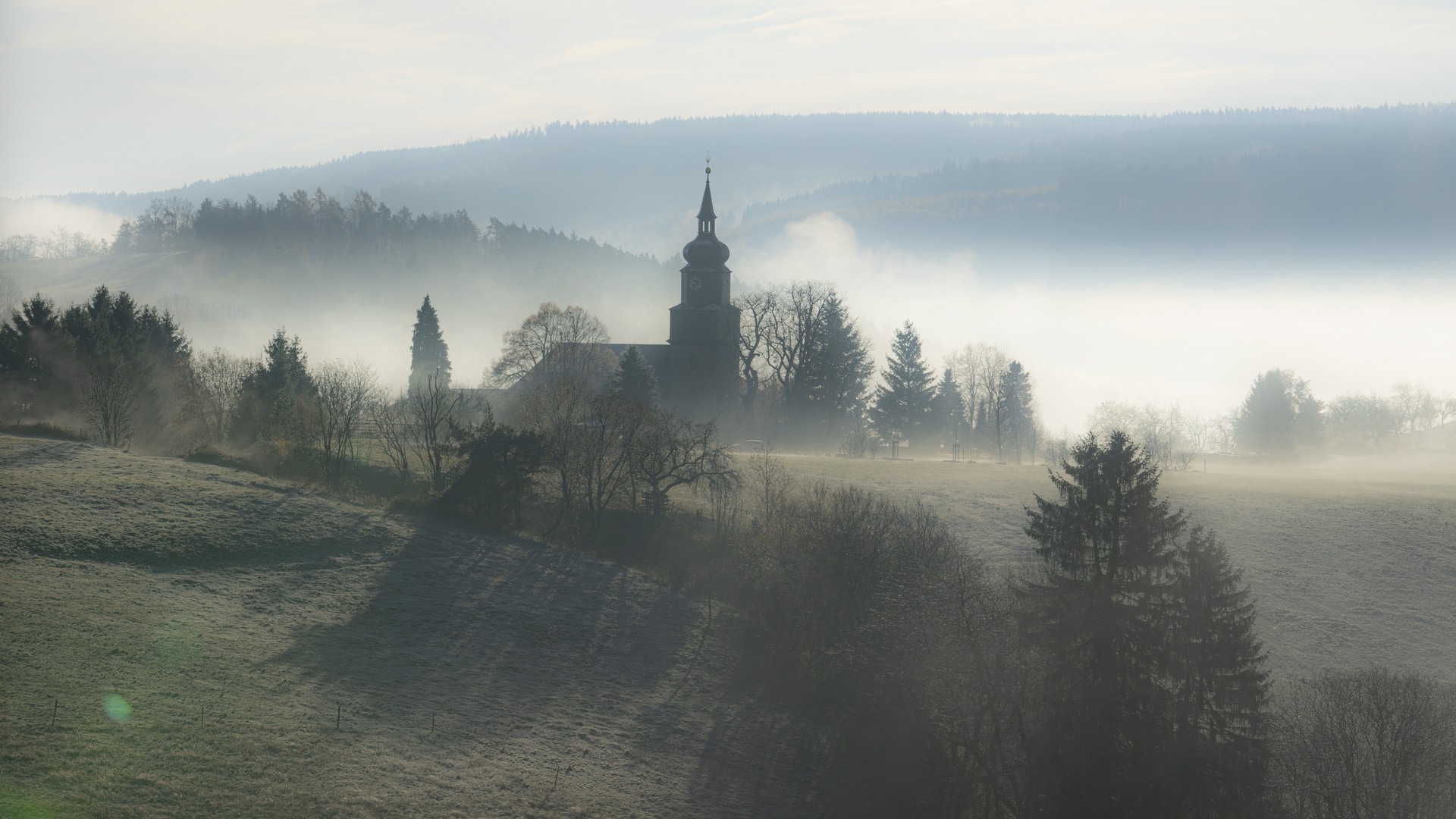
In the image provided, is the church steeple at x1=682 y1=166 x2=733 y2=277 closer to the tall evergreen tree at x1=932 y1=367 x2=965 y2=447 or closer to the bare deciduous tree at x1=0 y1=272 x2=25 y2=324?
the tall evergreen tree at x1=932 y1=367 x2=965 y2=447

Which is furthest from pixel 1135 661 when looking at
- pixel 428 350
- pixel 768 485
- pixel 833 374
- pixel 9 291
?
pixel 9 291

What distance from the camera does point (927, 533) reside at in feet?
132

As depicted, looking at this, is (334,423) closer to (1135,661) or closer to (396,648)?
(396,648)

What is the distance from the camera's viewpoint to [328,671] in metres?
24.1

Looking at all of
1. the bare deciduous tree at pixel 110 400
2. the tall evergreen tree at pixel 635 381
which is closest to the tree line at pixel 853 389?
the tall evergreen tree at pixel 635 381

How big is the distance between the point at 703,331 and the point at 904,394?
23889 mm

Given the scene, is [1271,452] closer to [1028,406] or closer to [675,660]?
[1028,406]

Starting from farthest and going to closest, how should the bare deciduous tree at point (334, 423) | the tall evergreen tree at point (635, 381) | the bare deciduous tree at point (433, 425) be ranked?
the tall evergreen tree at point (635, 381) < the bare deciduous tree at point (334, 423) < the bare deciduous tree at point (433, 425)

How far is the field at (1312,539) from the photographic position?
31.8 metres

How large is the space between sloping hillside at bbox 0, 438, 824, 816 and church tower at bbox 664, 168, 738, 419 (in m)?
35.3

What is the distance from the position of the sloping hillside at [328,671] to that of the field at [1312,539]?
715 inches

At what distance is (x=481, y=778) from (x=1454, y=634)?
35.2 m

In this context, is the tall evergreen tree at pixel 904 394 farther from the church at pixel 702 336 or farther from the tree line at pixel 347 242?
the tree line at pixel 347 242

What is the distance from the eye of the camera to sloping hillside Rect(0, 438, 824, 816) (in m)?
17.9
